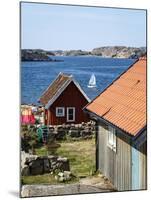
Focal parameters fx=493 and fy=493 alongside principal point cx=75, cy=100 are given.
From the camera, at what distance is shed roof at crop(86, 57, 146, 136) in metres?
3.70

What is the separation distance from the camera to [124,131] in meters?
3.71

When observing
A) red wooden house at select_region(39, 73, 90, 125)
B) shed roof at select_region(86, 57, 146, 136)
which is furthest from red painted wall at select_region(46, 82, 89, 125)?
shed roof at select_region(86, 57, 146, 136)

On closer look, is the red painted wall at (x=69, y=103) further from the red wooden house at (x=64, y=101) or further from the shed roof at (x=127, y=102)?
the shed roof at (x=127, y=102)

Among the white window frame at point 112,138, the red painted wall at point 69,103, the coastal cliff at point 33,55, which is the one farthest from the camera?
the white window frame at point 112,138

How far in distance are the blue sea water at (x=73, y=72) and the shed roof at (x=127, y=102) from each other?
0.07 m

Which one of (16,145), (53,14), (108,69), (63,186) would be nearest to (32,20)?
(53,14)

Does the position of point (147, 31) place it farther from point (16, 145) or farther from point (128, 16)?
point (16, 145)

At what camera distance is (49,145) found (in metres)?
3.60

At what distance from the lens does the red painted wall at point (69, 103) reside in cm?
361

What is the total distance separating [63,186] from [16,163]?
1.29 ft

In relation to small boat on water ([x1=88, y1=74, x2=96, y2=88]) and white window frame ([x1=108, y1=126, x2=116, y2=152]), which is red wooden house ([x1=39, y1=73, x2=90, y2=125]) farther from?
white window frame ([x1=108, y1=126, x2=116, y2=152])

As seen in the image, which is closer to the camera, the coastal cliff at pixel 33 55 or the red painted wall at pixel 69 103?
the coastal cliff at pixel 33 55

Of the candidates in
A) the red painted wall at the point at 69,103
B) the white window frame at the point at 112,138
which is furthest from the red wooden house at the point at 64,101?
the white window frame at the point at 112,138

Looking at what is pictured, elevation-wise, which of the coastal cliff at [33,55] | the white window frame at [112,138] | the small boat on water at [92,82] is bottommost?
the white window frame at [112,138]
